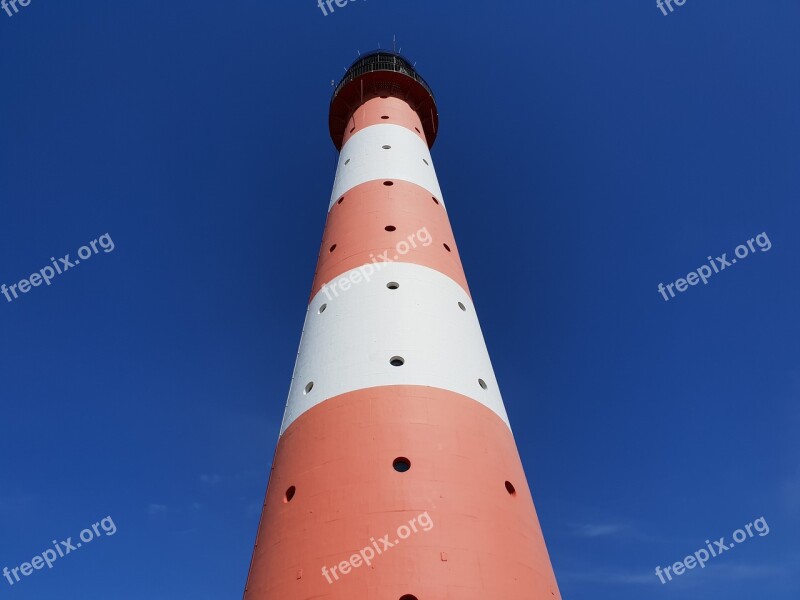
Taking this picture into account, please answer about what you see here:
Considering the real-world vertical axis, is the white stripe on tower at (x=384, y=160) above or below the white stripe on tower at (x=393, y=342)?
above

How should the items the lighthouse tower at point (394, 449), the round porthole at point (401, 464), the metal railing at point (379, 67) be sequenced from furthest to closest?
the metal railing at point (379, 67) → the round porthole at point (401, 464) → the lighthouse tower at point (394, 449)

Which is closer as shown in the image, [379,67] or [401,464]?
[401,464]

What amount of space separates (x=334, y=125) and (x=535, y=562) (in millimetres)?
18035

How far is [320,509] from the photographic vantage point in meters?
7.87

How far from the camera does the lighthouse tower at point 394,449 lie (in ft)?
23.6

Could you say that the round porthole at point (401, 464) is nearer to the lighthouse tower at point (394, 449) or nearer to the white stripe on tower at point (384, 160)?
the lighthouse tower at point (394, 449)

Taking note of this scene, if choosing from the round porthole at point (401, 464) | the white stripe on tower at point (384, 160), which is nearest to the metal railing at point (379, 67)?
the white stripe on tower at point (384, 160)

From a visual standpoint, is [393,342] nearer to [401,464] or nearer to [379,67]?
[401,464]

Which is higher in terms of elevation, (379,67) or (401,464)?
(379,67)

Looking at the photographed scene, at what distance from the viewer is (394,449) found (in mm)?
8266

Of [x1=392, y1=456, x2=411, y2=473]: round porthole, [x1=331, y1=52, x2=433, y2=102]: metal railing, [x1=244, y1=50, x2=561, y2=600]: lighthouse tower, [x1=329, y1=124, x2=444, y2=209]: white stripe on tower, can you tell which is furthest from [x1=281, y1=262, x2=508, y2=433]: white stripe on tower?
[x1=331, y1=52, x2=433, y2=102]: metal railing

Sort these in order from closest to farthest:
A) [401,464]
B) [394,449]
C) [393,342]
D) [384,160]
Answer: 1. [401,464]
2. [394,449]
3. [393,342]
4. [384,160]

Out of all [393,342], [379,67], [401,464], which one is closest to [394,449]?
[401,464]

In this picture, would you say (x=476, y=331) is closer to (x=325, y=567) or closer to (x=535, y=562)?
(x=535, y=562)
